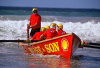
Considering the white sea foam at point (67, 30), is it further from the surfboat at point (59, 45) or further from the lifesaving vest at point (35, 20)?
the surfboat at point (59, 45)

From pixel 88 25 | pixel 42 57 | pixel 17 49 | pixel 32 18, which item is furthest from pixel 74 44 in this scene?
pixel 88 25

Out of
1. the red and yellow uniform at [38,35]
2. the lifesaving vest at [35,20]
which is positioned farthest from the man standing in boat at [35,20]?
the red and yellow uniform at [38,35]

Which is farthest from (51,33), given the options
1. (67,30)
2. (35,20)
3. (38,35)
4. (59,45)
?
(67,30)

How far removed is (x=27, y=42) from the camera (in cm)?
1622

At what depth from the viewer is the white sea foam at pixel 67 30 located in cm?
2567

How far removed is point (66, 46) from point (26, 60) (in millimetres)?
1431

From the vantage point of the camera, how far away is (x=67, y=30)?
95.4 ft

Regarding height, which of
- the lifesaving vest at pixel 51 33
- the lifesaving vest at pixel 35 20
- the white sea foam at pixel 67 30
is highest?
the lifesaving vest at pixel 35 20

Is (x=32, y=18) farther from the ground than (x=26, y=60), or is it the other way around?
(x=32, y=18)

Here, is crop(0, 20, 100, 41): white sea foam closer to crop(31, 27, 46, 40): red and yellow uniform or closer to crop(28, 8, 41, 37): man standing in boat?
crop(28, 8, 41, 37): man standing in boat

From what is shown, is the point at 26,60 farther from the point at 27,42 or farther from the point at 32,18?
the point at 32,18

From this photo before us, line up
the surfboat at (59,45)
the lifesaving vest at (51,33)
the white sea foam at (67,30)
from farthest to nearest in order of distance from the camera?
the white sea foam at (67,30), the lifesaving vest at (51,33), the surfboat at (59,45)

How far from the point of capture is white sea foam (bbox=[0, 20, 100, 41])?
84.2 feet

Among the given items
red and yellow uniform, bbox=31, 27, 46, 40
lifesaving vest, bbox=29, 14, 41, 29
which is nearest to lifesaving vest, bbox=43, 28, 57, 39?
red and yellow uniform, bbox=31, 27, 46, 40
